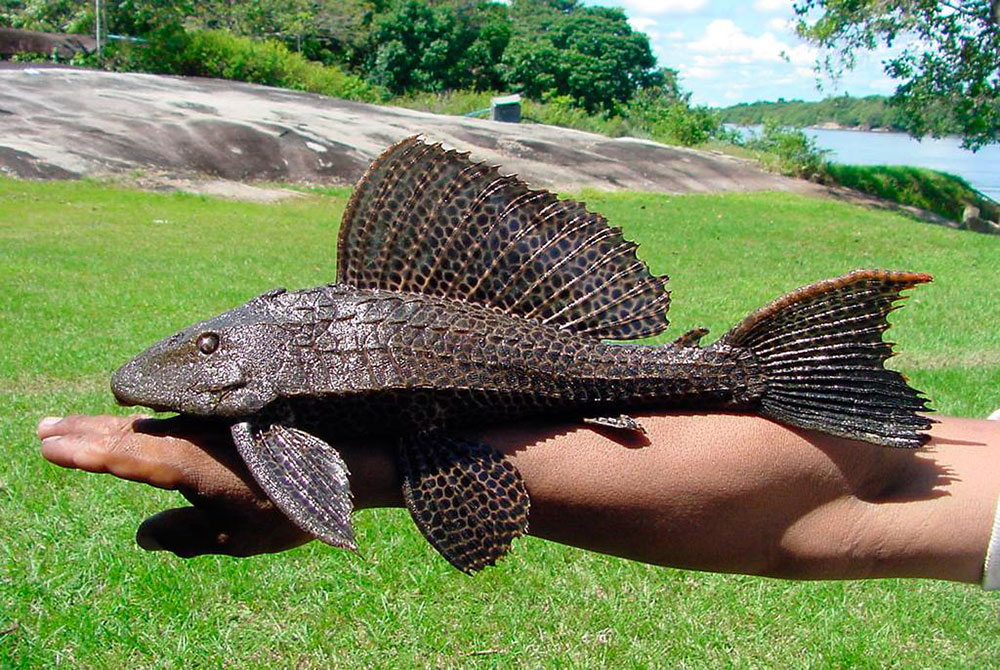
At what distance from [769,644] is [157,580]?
251 cm

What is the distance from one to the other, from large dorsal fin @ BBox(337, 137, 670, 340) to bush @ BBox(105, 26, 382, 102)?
87.3 ft

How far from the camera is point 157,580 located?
377cm

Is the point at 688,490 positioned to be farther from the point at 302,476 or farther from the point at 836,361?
the point at 302,476

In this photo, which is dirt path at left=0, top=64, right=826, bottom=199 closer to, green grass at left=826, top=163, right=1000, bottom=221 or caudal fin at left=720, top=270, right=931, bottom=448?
green grass at left=826, top=163, right=1000, bottom=221

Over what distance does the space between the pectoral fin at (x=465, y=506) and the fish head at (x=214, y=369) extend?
327 mm

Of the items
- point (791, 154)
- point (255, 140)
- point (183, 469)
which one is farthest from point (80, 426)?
point (791, 154)

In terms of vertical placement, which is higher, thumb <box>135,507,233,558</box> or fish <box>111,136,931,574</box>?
fish <box>111,136,931,574</box>

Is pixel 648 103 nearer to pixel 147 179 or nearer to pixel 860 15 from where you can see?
pixel 860 15

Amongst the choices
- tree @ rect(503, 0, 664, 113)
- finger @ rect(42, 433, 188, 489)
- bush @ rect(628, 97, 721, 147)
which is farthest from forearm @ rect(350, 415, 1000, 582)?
tree @ rect(503, 0, 664, 113)

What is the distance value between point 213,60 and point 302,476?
89.3 feet

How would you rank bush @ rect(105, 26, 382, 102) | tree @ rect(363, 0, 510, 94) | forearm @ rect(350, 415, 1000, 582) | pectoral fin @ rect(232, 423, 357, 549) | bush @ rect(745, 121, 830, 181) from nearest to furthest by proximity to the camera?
1. pectoral fin @ rect(232, 423, 357, 549)
2. forearm @ rect(350, 415, 1000, 582)
3. bush @ rect(745, 121, 830, 181)
4. bush @ rect(105, 26, 382, 102)
5. tree @ rect(363, 0, 510, 94)

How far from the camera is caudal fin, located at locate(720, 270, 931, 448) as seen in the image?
169 cm

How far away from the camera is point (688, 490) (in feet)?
6.00

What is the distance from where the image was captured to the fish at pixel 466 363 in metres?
1.69
